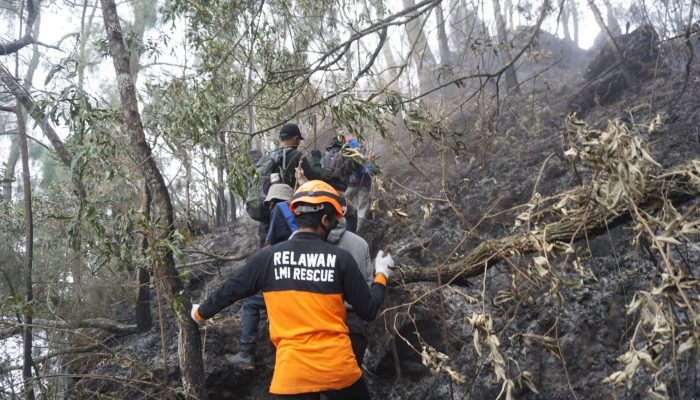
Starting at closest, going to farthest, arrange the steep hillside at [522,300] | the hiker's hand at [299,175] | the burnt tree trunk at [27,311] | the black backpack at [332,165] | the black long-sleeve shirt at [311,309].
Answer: the steep hillside at [522,300] < the black long-sleeve shirt at [311,309] < the burnt tree trunk at [27,311] < the hiker's hand at [299,175] < the black backpack at [332,165]

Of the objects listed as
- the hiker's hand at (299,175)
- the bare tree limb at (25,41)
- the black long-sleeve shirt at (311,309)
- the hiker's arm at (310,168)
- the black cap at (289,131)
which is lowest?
the black long-sleeve shirt at (311,309)

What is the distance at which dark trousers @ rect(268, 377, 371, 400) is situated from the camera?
2.80 m

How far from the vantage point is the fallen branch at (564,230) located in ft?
8.01

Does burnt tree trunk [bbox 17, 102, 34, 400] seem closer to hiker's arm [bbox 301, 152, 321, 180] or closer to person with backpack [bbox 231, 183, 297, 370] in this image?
person with backpack [bbox 231, 183, 297, 370]

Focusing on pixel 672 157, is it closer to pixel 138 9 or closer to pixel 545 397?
pixel 545 397

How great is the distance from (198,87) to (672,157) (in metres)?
5.42

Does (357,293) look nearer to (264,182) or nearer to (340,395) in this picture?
(340,395)

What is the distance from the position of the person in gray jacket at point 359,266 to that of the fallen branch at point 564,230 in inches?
12.0

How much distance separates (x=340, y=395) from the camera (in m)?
2.95

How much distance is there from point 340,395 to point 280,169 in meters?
2.31

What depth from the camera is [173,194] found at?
9.76 meters

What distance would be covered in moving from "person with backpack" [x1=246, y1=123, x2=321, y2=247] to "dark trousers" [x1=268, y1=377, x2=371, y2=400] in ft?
6.73

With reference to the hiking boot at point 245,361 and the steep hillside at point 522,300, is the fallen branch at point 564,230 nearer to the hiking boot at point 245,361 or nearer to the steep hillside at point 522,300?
the steep hillside at point 522,300

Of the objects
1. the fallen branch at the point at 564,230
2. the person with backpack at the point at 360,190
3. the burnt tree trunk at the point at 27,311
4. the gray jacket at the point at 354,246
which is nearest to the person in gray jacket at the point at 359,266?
the gray jacket at the point at 354,246
